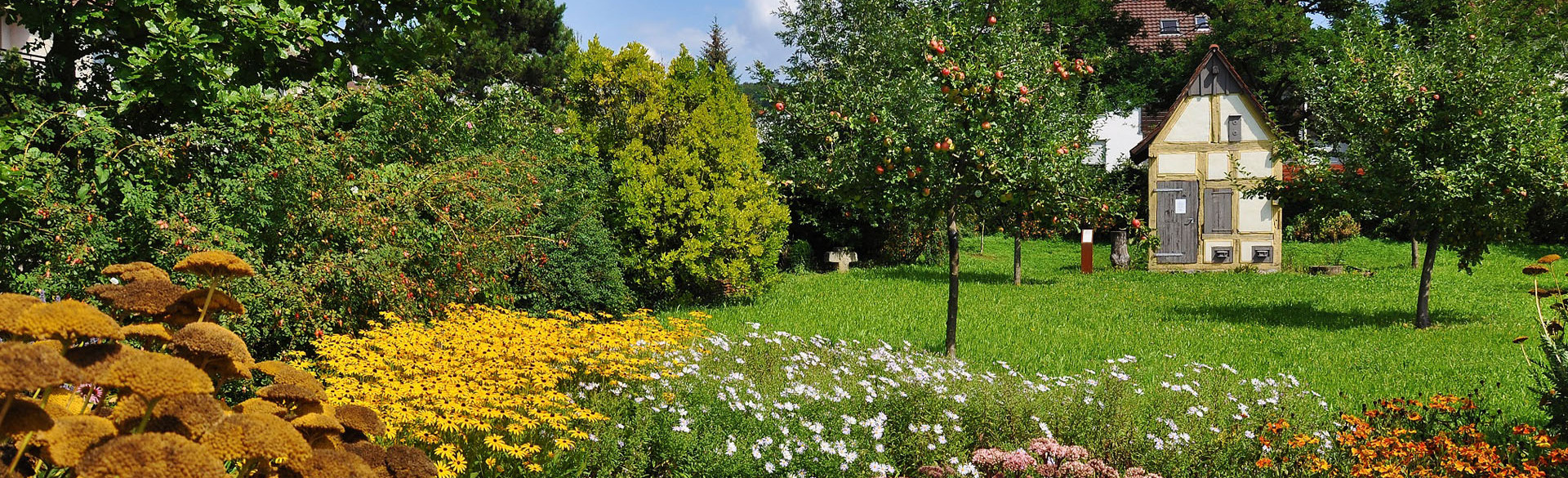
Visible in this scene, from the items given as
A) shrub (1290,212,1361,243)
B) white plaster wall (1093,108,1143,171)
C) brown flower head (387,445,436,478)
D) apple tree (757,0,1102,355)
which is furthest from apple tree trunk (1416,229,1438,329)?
white plaster wall (1093,108,1143,171)

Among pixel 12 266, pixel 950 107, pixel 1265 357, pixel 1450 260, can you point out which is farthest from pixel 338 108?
pixel 1450 260

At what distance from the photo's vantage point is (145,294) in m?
1.70

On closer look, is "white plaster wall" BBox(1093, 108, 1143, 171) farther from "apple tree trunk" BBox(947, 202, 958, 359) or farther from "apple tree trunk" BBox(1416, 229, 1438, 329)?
"apple tree trunk" BBox(947, 202, 958, 359)

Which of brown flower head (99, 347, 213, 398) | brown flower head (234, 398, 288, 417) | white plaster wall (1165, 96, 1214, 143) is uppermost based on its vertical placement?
white plaster wall (1165, 96, 1214, 143)

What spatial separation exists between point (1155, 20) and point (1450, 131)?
23405mm

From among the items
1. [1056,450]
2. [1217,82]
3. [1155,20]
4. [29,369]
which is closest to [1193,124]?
[1217,82]

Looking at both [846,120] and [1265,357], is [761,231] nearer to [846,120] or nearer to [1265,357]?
[846,120]

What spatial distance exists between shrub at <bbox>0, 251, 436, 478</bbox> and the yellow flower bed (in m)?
1.77

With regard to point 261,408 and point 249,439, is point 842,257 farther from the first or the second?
point 249,439

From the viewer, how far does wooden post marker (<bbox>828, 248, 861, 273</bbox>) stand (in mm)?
17250

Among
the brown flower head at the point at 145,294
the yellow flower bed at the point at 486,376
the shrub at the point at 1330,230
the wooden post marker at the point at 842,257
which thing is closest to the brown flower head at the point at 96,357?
the brown flower head at the point at 145,294

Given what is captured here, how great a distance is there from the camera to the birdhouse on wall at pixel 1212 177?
1867 cm

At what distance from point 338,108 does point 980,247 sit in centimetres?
1791

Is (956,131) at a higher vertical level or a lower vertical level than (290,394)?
higher
